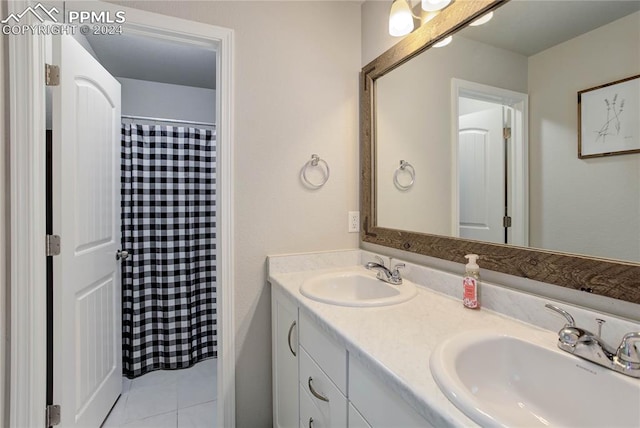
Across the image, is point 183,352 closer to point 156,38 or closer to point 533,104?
point 156,38

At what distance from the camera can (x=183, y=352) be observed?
2.29m

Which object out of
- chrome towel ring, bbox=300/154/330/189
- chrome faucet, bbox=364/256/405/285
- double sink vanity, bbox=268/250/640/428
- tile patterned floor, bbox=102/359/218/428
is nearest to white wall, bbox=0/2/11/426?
tile patterned floor, bbox=102/359/218/428

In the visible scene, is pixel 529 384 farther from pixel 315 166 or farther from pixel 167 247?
pixel 167 247

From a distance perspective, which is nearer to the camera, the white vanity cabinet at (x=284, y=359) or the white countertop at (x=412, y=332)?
the white countertop at (x=412, y=332)

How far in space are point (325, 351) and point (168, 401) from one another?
58.8 inches

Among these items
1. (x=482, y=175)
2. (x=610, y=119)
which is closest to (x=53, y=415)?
(x=482, y=175)

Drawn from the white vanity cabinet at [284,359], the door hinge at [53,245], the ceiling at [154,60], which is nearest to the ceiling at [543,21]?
the white vanity cabinet at [284,359]

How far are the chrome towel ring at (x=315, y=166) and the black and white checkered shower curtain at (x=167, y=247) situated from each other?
1119 millimetres

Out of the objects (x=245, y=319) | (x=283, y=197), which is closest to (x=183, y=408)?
(x=245, y=319)

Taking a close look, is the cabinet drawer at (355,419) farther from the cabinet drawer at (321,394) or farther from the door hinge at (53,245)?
the door hinge at (53,245)

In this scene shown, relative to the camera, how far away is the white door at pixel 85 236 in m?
1.33

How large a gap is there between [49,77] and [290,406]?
67.8 inches

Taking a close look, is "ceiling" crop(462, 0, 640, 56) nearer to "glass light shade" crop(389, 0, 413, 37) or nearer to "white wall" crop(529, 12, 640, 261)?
"white wall" crop(529, 12, 640, 261)

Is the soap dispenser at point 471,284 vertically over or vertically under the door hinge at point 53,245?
under
